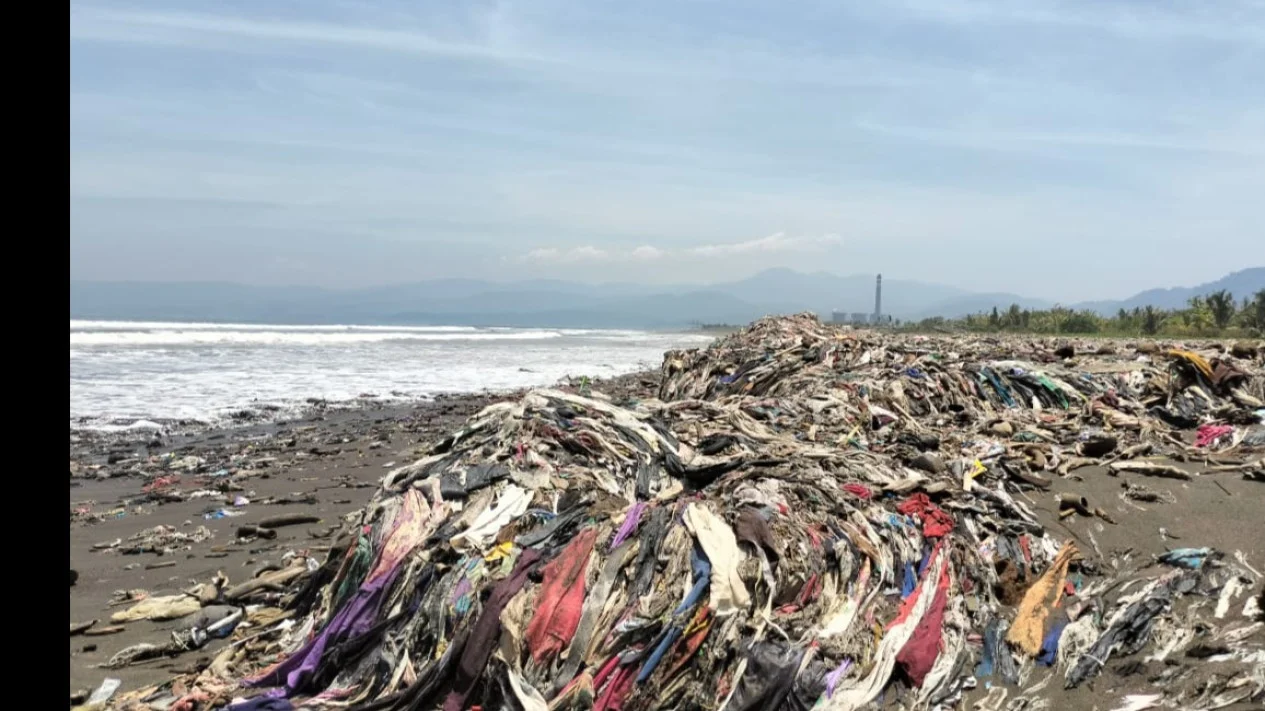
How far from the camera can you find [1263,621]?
3836 millimetres

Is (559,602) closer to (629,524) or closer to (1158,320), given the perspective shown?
(629,524)

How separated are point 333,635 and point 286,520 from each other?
343cm

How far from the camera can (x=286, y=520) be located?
277 inches

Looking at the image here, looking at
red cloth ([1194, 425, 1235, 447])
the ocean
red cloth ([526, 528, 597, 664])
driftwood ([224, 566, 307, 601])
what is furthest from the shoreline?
red cloth ([1194, 425, 1235, 447])

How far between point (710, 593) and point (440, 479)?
190 cm

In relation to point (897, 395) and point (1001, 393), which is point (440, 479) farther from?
point (1001, 393)

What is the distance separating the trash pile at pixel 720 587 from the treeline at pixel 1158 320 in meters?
27.6

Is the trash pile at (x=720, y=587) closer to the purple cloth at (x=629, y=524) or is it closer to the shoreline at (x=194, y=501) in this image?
the purple cloth at (x=629, y=524)

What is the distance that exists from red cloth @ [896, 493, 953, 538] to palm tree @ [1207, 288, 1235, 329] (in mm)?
30503

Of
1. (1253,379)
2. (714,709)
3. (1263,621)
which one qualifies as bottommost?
(714,709)

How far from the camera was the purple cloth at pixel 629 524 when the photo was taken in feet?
13.2

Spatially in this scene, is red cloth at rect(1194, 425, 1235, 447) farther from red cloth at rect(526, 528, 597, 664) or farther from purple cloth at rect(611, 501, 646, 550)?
red cloth at rect(526, 528, 597, 664)

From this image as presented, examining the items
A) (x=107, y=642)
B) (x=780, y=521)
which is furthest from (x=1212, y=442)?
(x=107, y=642)

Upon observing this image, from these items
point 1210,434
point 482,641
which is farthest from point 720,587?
point 1210,434
